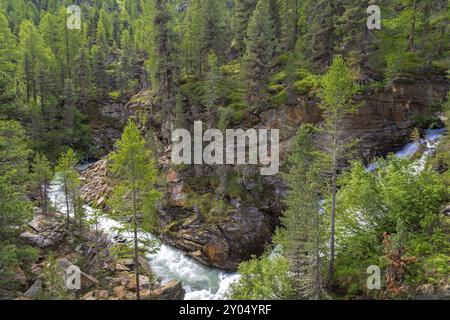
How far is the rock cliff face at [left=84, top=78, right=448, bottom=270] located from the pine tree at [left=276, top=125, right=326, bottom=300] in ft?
30.6

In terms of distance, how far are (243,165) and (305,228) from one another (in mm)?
15117

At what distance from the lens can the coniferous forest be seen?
68.6 ft

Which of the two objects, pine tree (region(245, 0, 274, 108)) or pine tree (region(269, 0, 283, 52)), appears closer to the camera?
pine tree (region(245, 0, 274, 108))

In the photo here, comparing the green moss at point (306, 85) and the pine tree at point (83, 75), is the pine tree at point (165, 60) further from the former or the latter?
the pine tree at point (83, 75)

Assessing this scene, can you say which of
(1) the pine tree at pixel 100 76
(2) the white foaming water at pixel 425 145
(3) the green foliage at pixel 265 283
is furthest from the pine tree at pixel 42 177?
(1) the pine tree at pixel 100 76

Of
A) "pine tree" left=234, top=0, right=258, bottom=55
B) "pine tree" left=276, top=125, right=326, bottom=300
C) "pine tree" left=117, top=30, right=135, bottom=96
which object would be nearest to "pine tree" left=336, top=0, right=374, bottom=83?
"pine tree" left=234, top=0, right=258, bottom=55

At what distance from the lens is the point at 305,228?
21.8 metres

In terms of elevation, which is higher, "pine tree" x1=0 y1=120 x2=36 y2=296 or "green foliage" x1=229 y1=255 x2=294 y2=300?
"pine tree" x1=0 y1=120 x2=36 y2=296

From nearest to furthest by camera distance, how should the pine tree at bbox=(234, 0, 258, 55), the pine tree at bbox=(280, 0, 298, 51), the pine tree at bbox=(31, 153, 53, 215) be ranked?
the pine tree at bbox=(31, 153, 53, 215), the pine tree at bbox=(280, 0, 298, 51), the pine tree at bbox=(234, 0, 258, 55)

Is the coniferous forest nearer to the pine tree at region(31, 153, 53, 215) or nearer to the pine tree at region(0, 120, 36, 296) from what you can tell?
the pine tree at region(0, 120, 36, 296)

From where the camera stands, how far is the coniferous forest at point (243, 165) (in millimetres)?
20906

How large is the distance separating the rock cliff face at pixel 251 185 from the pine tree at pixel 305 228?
931 centimetres

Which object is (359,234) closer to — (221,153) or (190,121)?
(221,153)

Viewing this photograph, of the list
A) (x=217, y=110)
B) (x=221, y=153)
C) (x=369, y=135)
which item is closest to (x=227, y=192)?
(x=221, y=153)
